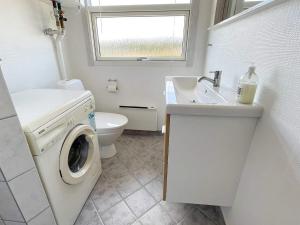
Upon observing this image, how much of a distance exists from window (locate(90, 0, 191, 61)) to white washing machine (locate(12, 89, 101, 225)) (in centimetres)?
107

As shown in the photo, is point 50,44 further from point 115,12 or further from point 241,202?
point 241,202

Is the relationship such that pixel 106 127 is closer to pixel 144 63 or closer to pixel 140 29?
pixel 144 63

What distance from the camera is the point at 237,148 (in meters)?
0.87

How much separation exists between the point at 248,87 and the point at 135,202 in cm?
120

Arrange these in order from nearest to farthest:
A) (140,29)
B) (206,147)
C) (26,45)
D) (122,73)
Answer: (206,147) → (26,45) → (140,29) → (122,73)

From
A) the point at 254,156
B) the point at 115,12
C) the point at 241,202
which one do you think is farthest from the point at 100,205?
the point at 115,12

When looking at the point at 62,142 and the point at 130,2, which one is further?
the point at 130,2

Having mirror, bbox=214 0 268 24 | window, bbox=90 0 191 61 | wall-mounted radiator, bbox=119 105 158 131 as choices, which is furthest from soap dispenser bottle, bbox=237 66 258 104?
wall-mounted radiator, bbox=119 105 158 131

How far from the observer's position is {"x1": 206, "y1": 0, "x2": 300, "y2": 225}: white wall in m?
0.57

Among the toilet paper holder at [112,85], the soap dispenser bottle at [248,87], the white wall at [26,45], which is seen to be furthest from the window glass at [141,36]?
the soap dispenser bottle at [248,87]

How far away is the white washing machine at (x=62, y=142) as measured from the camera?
806mm

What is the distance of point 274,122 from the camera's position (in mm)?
675

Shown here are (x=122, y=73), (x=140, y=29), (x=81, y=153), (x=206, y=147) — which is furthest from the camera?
(x=122, y=73)

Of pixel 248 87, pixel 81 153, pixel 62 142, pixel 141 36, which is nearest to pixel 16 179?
pixel 62 142
